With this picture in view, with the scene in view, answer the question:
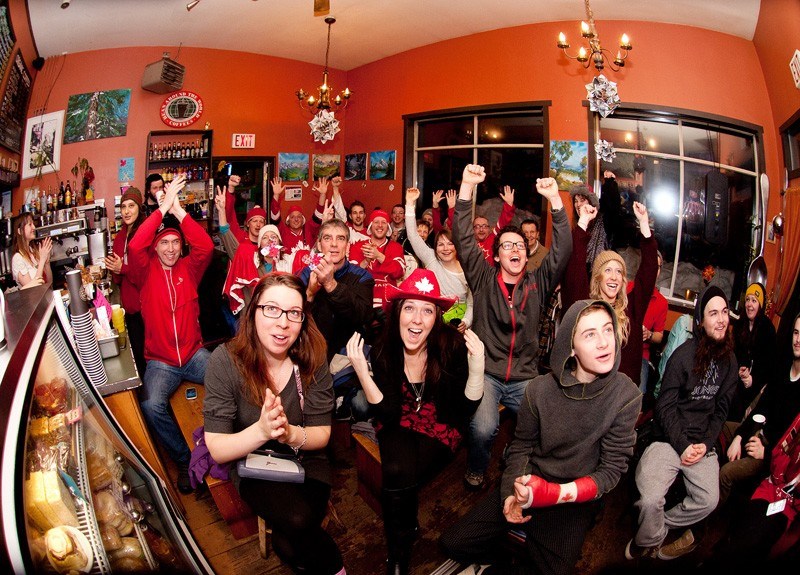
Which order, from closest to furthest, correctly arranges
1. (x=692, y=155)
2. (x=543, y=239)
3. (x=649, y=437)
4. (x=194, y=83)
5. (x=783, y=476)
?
(x=783, y=476)
(x=692, y=155)
(x=194, y=83)
(x=649, y=437)
(x=543, y=239)

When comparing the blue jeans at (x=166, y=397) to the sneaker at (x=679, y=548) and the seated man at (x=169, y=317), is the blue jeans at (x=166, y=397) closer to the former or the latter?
the seated man at (x=169, y=317)

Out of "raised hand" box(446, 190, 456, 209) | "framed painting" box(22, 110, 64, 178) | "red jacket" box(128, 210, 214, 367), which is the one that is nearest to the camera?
"framed painting" box(22, 110, 64, 178)

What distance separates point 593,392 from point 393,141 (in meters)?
1.84

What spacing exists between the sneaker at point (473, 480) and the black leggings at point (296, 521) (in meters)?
1.07

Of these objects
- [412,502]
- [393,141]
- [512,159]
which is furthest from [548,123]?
[412,502]

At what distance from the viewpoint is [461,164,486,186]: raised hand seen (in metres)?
2.47

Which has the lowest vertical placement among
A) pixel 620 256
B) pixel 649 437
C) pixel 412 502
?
pixel 412 502

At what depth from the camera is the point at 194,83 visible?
6.86 feet

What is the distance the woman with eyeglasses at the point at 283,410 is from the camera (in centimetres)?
186

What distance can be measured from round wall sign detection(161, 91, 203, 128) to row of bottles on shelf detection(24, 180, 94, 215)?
53cm

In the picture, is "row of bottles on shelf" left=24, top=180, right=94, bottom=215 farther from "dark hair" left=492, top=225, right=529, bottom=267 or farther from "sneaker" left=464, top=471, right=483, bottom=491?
"sneaker" left=464, top=471, right=483, bottom=491

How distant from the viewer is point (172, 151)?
209cm

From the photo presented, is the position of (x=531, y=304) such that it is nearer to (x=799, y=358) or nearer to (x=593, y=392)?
(x=593, y=392)

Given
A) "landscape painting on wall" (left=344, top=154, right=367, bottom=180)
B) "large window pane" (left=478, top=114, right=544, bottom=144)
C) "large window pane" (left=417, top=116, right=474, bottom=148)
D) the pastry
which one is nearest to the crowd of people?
"landscape painting on wall" (left=344, top=154, right=367, bottom=180)
